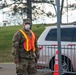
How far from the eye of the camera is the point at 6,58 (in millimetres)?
16953

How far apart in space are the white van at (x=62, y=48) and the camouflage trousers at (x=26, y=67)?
3.07 metres

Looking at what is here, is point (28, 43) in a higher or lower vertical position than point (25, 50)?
higher

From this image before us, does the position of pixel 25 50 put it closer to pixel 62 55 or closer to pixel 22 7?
pixel 62 55

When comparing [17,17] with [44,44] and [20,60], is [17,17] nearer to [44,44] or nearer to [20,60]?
[44,44]

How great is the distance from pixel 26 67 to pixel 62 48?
3.31 metres

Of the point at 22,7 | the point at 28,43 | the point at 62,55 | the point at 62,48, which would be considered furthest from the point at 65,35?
the point at 22,7

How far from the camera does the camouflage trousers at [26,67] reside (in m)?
8.15

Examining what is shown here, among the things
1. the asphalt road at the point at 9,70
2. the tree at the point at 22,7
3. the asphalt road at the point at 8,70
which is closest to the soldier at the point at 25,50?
the asphalt road at the point at 9,70

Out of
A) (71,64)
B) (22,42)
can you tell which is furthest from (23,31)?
(71,64)

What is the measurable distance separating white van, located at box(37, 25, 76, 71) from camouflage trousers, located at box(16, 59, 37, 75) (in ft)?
10.1

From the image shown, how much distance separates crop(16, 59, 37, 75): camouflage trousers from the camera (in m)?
8.15

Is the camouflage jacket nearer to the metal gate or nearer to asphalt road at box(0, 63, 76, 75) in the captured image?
the metal gate

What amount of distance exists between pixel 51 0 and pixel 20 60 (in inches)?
516

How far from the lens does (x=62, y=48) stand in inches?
443
